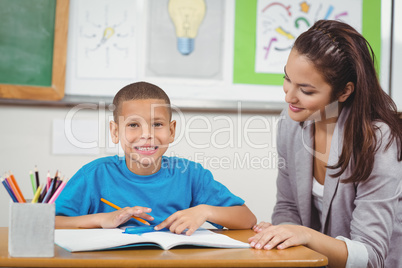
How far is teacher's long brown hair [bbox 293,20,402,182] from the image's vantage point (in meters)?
1.17

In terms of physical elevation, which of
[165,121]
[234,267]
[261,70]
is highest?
[261,70]

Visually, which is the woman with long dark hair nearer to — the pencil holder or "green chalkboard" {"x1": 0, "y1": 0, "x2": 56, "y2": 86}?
the pencil holder

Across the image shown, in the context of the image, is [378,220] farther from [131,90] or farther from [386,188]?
[131,90]

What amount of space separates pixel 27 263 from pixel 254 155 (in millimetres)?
1191

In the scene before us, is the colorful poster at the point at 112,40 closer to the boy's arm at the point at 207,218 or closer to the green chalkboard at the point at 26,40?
the green chalkboard at the point at 26,40

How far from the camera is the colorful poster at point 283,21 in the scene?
5.85 ft

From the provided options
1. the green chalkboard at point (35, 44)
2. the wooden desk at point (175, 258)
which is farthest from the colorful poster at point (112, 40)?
the wooden desk at point (175, 258)

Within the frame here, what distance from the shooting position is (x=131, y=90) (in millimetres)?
1273

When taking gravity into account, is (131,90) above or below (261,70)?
below

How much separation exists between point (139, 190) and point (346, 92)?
60 centimetres

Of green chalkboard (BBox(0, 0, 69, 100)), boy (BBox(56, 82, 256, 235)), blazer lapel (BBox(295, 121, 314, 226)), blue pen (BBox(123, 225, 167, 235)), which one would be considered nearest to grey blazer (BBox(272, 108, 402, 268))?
blazer lapel (BBox(295, 121, 314, 226))

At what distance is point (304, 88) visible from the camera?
1202 millimetres

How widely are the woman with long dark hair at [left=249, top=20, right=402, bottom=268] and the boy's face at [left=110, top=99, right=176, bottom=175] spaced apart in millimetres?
332

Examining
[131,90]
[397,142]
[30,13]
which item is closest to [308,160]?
[397,142]
